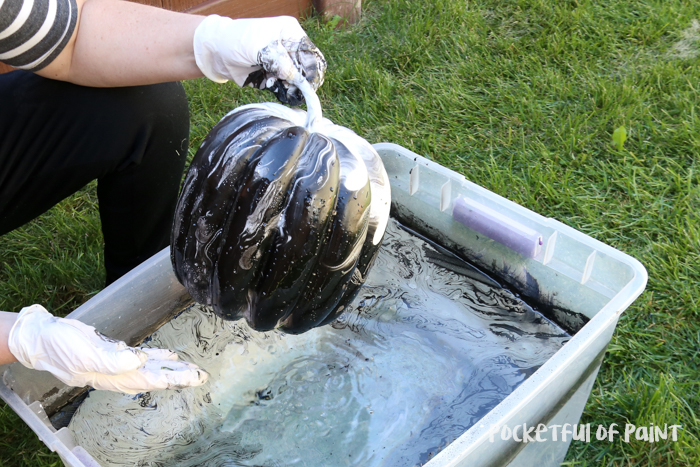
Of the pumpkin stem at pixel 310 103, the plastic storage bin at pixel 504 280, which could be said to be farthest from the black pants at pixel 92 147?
the pumpkin stem at pixel 310 103

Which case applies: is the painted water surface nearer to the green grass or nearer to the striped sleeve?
the green grass

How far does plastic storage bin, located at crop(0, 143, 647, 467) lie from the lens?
106 cm

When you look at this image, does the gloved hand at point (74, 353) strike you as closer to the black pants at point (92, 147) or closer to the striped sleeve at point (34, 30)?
the black pants at point (92, 147)

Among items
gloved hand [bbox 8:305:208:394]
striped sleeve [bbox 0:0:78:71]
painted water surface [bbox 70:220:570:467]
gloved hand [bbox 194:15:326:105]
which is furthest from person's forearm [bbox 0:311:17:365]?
gloved hand [bbox 194:15:326:105]

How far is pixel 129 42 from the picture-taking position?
1.24 meters

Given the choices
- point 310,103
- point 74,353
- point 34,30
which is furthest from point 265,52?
point 74,353

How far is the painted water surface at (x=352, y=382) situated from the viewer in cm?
137

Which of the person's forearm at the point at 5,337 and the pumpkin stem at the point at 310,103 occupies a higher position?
the pumpkin stem at the point at 310,103

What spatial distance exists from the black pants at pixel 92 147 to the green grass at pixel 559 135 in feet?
1.30

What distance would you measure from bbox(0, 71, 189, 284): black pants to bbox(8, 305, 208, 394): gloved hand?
0.33 metres

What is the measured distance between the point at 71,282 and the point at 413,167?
1.04 metres

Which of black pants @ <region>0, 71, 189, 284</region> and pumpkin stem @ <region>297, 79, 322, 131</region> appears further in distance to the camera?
black pants @ <region>0, 71, 189, 284</region>

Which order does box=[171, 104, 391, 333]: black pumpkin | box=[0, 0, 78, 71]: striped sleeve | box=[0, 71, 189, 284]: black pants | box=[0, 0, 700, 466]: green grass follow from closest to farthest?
box=[171, 104, 391, 333]: black pumpkin
box=[0, 0, 78, 71]: striped sleeve
box=[0, 71, 189, 284]: black pants
box=[0, 0, 700, 466]: green grass

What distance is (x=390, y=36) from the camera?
8.53 feet
